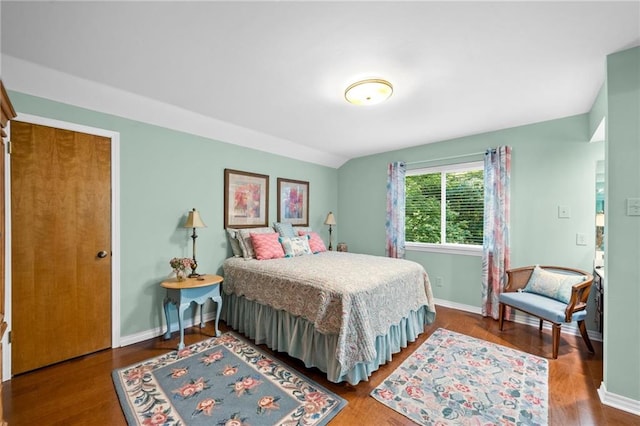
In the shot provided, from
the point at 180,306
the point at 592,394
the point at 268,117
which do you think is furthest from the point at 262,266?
the point at 592,394

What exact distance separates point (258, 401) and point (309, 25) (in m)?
2.46

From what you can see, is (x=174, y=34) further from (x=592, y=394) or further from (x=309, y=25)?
(x=592, y=394)

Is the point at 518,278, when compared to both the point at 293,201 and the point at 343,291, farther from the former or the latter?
the point at 293,201

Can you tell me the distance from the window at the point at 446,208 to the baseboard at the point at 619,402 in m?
1.90

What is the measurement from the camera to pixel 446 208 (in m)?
4.00

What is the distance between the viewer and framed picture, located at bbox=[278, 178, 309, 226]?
4225 millimetres

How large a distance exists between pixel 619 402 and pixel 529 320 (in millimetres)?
1464

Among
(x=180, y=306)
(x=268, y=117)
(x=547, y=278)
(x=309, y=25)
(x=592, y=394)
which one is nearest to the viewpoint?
(x=309, y=25)

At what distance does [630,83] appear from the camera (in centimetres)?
179

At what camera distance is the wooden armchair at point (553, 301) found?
7.94 feet

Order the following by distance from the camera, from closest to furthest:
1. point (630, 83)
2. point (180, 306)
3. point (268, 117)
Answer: point (630, 83) < point (180, 306) < point (268, 117)

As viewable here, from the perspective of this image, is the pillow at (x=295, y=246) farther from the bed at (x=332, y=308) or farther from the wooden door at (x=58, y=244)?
the wooden door at (x=58, y=244)

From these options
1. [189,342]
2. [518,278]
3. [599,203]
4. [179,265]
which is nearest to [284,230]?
[179,265]

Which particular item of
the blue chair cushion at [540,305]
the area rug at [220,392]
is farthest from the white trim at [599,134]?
the area rug at [220,392]
